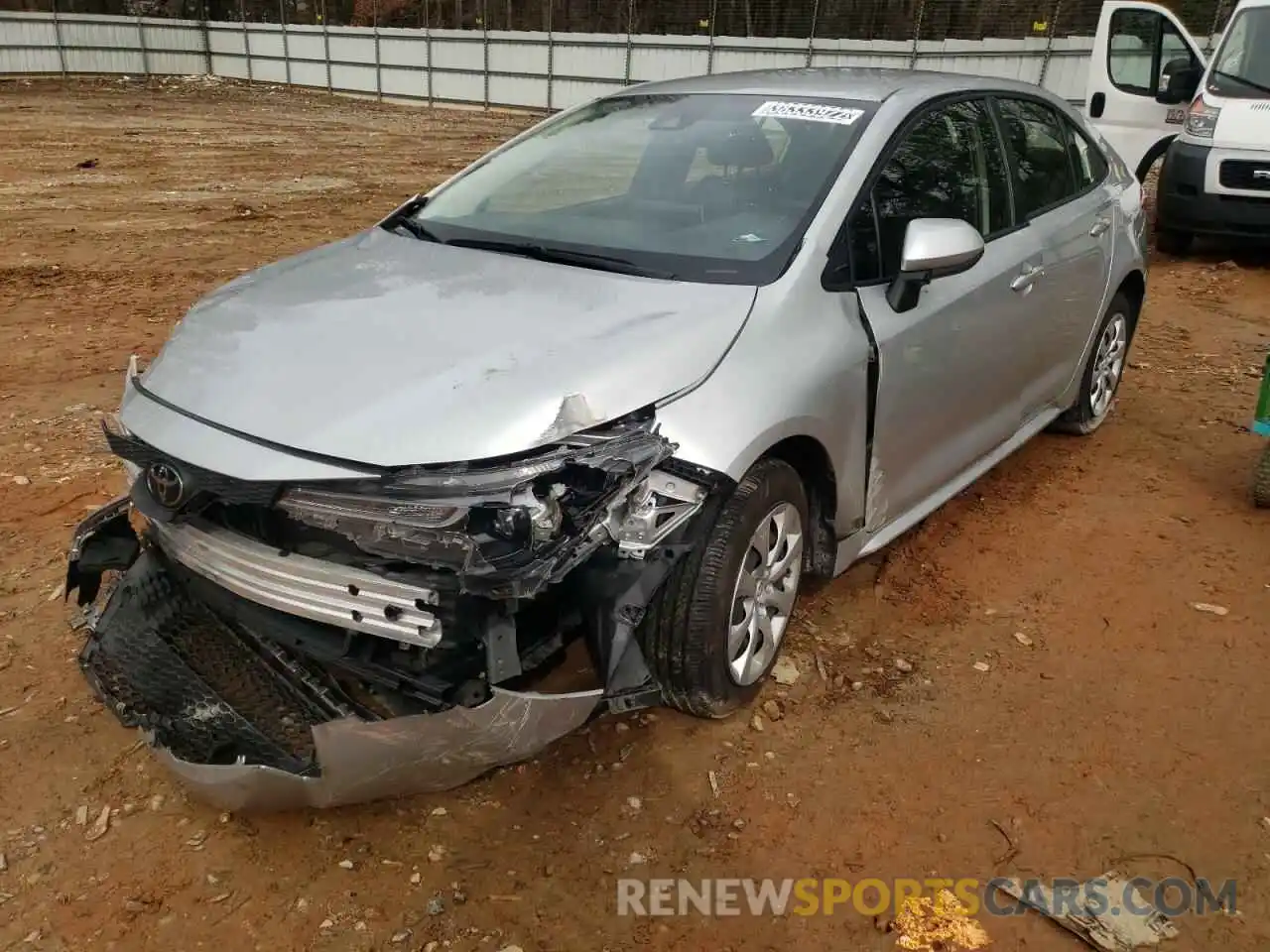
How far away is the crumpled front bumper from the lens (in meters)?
2.23

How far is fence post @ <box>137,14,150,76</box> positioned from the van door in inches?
1028

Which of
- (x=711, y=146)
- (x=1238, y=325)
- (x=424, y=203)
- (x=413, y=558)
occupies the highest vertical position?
(x=711, y=146)

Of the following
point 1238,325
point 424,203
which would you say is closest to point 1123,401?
point 1238,325

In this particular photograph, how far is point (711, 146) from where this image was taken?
349 cm

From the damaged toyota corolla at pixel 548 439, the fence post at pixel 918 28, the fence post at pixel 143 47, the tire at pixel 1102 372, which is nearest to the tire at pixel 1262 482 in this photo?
the tire at pixel 1102 372

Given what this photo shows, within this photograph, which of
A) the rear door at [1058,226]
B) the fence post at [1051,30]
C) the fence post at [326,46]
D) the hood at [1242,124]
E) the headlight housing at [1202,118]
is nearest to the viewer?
the rear door at [1058,226]

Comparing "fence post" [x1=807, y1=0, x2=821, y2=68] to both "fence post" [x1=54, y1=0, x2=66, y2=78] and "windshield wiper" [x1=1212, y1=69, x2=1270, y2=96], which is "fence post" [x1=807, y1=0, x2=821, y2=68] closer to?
"windshield wiper" [x1=1212, y1=69, x2=1270, y2=96]

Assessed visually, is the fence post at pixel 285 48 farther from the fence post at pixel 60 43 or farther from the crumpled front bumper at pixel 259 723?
the crumpled front bumper at pixel 259 723

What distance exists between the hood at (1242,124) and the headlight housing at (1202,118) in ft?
0.12

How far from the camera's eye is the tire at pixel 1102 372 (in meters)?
4.94

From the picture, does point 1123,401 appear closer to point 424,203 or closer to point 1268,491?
point 1268,491

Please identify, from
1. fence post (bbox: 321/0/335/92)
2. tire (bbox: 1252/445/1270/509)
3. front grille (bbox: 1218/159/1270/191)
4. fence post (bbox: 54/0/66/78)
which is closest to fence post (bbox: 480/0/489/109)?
fence post (bbox: 321/0/335/92)

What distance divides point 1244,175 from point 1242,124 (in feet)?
1.32

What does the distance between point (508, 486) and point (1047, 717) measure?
1854 mm
